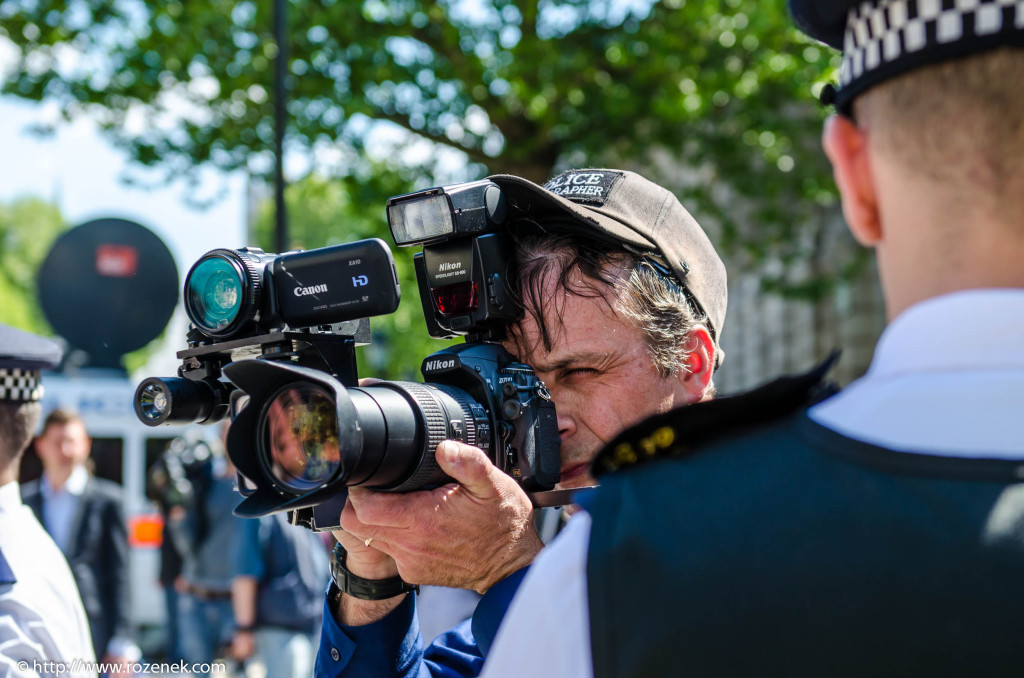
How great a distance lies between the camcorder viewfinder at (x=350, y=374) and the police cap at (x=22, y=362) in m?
1.11

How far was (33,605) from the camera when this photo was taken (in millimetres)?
2467

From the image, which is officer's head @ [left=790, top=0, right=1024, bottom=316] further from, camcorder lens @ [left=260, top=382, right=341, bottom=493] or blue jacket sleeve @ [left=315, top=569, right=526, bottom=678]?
blue jacket sleeve @ [left=315, top=569, right=526, bottom=678]

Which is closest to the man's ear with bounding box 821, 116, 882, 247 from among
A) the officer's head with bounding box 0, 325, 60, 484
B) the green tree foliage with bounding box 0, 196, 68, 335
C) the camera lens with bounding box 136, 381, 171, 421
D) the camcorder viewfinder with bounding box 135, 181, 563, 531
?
the camcorder viewfinder with bounding box 135, 181, 563, 531

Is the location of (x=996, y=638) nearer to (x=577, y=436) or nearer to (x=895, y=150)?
(x=895, y=150)

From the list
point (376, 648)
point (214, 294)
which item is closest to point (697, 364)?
point (376, 648)

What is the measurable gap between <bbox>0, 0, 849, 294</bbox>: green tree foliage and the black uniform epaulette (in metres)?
7.48

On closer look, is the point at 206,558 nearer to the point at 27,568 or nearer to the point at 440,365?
the point at 27,568

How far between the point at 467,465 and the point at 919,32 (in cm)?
95

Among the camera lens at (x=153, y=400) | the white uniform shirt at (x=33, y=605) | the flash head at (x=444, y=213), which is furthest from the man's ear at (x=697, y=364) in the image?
the white uniform shirt at (x=33, y=605)

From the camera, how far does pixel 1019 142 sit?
895 mm

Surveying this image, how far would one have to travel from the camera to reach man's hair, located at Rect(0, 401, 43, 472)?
288 centimetres

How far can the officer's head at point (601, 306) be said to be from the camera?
A: 84.0 inches

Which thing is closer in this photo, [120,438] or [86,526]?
[86,526]

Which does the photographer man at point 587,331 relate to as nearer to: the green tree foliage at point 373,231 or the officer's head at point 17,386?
the green tree foliage at point 373,231
